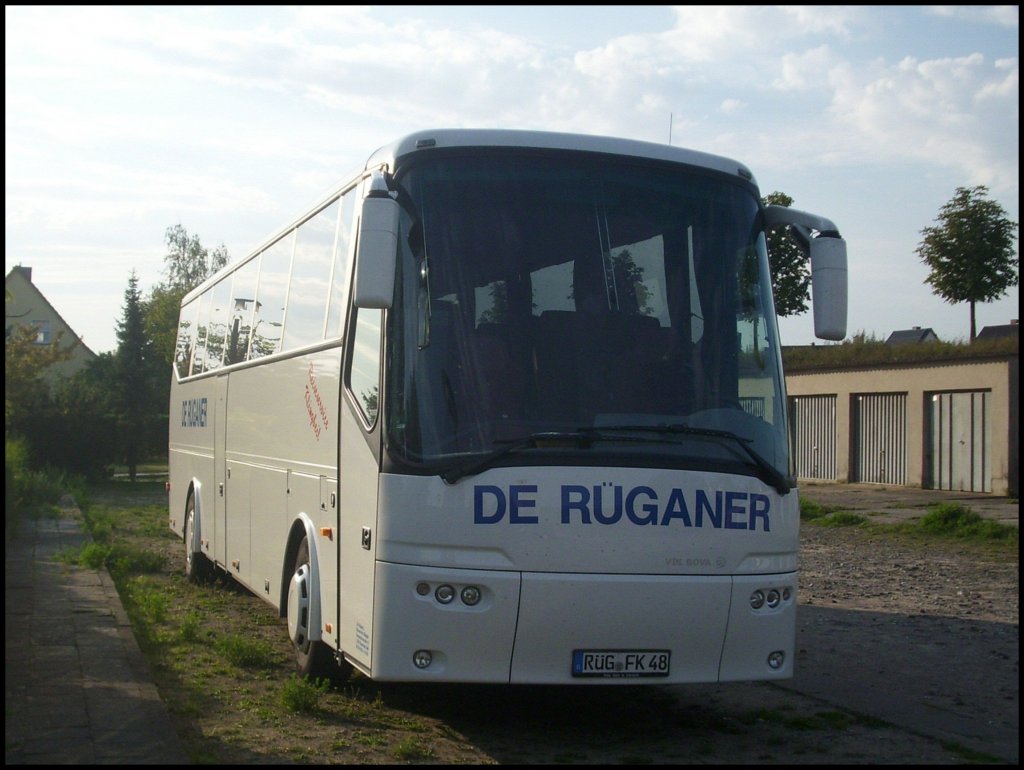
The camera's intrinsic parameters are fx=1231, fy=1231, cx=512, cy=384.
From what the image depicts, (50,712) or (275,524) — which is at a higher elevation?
(275,524)

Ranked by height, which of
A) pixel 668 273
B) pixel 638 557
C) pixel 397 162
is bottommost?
pixel 638 557

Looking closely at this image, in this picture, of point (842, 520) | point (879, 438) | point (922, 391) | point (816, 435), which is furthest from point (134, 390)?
point (842, 520)

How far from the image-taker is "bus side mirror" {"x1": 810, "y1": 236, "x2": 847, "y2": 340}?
7832 millimetres

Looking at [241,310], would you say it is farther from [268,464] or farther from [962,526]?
[962,526]

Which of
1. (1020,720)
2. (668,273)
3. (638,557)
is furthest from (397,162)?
(1020,720)

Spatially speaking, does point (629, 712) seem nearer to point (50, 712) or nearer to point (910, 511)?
point (50, 712)

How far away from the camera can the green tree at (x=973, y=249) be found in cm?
4278

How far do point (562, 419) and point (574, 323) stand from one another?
1.97ft

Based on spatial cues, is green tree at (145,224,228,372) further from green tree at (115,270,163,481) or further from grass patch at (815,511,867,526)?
grass patch at (815,511,867,526)

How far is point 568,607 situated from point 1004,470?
2451 centimetres

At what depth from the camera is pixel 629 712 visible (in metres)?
8.33

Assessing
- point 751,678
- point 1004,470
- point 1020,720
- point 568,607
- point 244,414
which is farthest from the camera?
point 1004,470

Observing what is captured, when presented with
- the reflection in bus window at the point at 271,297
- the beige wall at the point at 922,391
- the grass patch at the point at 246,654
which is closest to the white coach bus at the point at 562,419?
the grass patch at the point at 246,654

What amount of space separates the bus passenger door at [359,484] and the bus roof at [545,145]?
3.28ft
